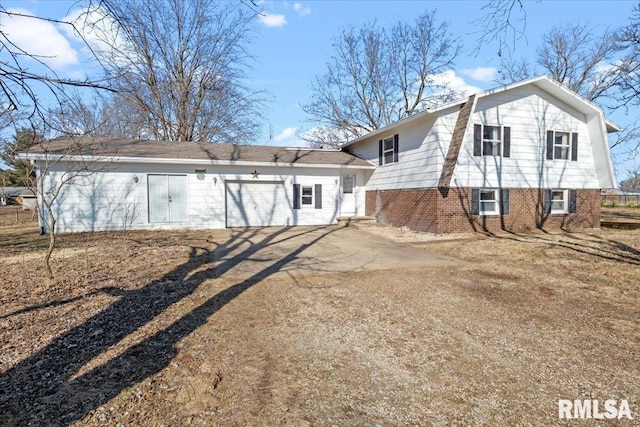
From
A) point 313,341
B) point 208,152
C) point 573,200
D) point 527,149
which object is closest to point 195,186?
point 208,152

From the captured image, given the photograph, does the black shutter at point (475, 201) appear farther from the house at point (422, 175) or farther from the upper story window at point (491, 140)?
the upper story window at point (491, 140)

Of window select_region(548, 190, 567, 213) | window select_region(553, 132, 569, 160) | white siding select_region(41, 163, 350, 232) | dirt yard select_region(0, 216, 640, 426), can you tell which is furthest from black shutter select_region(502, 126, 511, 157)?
white siding select_region(41, 163, 350, 232)

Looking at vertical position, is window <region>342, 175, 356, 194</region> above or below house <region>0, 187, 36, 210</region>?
above

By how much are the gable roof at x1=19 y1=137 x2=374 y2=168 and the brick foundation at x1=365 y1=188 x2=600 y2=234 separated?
317 cm

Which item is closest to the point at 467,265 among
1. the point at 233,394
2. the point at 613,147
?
the point at 233,394

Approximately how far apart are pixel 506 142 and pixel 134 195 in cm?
1423

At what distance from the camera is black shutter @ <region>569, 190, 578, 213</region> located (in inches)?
568

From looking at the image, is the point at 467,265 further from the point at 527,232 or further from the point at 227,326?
the point at 527,232

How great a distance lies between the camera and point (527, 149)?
537 inches

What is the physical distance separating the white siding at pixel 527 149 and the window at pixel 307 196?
641 centimetres

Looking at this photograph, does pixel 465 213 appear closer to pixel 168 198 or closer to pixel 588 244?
pixel 588 244

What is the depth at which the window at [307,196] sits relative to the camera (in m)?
16.2

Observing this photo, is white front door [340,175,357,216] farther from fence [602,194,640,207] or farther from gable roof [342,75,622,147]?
fence [602,194,640,207]

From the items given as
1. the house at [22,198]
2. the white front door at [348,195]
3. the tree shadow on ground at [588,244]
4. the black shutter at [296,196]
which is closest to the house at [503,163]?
the tree shadow on ground at [588,244]
